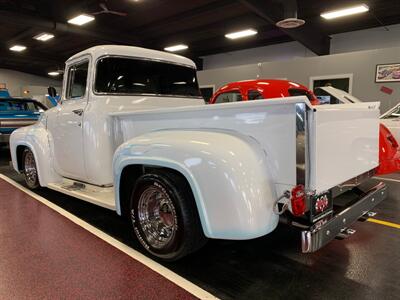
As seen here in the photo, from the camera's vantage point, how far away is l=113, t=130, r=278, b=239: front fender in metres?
2.06

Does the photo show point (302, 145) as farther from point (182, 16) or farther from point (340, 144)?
point (182, 16)

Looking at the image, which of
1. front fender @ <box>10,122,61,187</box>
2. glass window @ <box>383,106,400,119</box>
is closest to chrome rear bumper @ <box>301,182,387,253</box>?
front fender @ <box>10,122,61,187</box>

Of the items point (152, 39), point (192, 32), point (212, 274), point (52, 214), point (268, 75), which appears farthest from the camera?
point (152, 39)

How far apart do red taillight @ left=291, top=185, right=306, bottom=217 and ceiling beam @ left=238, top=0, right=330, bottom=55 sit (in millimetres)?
8471

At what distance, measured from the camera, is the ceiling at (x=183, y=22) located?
35.2 ft

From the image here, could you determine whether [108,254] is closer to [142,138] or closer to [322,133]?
[142,138]

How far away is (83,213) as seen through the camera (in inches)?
165

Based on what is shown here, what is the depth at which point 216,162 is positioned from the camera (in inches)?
83.2

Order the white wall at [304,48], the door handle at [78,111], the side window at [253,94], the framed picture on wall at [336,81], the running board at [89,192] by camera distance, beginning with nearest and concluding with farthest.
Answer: the running board at [89,192] → the door handle at [78,111] → the side window at [253,94] → the framed picture on wall at [336,81] → the white wall at [304,48]

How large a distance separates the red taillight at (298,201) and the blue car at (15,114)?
322 inches

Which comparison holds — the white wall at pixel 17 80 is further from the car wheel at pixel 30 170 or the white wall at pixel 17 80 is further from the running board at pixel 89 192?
the running board at pixel 89 192

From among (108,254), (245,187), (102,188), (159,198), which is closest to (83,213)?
(102,188)

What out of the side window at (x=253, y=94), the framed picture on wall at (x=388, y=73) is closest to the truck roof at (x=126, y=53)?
the side window at (x=253, y=94)

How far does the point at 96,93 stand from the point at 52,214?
1.70 meters
